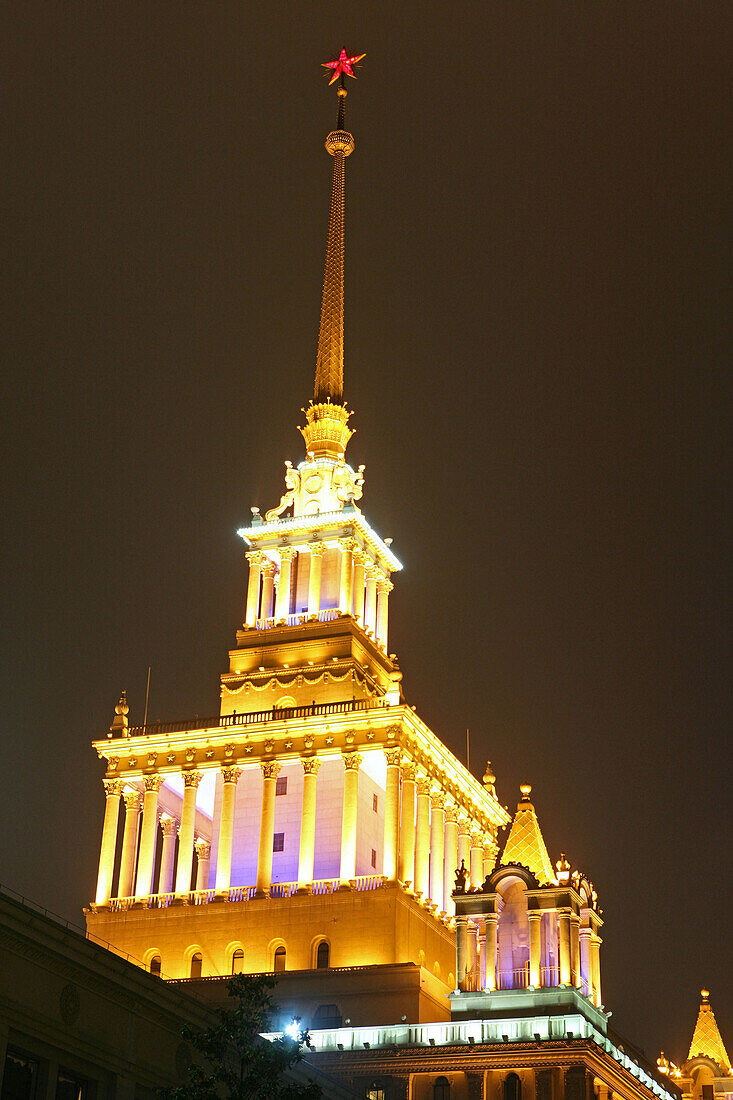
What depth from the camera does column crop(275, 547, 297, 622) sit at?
110375mm

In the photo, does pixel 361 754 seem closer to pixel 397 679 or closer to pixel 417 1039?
pixel 397 679

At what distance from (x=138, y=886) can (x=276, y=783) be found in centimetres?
1024

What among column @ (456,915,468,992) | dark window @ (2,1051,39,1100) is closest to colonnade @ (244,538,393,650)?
column @ (456,915,468,992)

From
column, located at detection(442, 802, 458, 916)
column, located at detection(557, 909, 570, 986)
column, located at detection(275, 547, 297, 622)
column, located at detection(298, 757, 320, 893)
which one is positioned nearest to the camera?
column, located at detection(557, 909, 570, 986)

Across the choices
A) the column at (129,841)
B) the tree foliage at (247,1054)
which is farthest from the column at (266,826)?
the tree foliage at (247,1054)

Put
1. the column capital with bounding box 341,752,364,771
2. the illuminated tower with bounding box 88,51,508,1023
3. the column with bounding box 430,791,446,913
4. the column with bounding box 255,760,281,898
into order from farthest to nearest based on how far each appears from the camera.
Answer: the column with bounding box 430,791,446,913 < the column capital with bounding box 341,752,364,771 < the column with bounding box 255,760,281,898 < the illuminated tower with bounding box 88,51,508,1023

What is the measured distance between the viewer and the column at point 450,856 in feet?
338

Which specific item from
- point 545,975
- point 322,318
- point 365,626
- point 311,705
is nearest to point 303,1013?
point 545,975

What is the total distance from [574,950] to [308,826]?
67.5 ft

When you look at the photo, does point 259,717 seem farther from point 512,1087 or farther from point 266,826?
point 512,1087

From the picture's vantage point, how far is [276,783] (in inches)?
3976

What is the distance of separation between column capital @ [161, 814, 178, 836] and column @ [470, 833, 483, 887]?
19.5m

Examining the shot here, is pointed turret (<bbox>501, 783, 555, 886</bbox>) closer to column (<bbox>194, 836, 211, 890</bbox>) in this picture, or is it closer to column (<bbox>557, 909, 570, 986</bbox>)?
column (<bbox>557, 909, 570, 986</bbox>)

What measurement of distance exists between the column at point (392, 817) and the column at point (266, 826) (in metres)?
6.78
